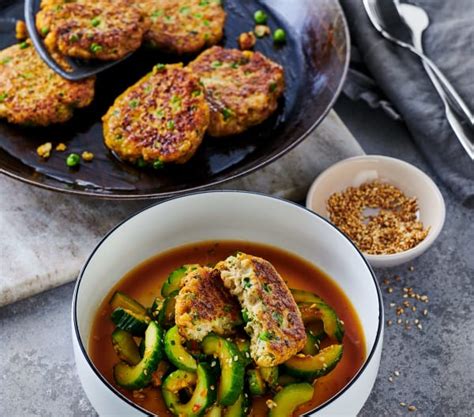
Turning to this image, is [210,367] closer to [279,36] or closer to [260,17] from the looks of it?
[279,36]

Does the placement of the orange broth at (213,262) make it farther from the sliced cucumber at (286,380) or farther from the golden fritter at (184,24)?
the golden fritter at (184,24)

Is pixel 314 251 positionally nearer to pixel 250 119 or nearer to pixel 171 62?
pixel 250 119

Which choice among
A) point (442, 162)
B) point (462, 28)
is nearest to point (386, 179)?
point (442, 162)

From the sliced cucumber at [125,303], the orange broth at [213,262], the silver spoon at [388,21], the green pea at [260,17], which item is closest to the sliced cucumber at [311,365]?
the orange broth at [213,262]

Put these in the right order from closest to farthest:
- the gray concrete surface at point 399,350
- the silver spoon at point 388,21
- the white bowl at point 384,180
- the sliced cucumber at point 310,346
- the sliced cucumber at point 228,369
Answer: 1. the sliced cucumber at point 228,369
2. the sliced cucumber at point 310,346
3. the gray concrete surface at point 399,350
4. the white bowl at point 384,180
5. the silver spoon at point 388,21

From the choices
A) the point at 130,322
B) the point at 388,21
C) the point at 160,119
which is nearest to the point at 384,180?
the point at 388,21

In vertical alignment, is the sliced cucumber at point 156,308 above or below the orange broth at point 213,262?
above

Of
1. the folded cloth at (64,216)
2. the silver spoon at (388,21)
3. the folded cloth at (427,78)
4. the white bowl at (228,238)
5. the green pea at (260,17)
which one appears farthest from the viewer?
the green pea at (260,17)

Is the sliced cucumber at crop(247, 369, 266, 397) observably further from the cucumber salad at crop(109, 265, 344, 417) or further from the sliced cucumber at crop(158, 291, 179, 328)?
the sliced cucumber at crop(158, 291, 179, 328)
